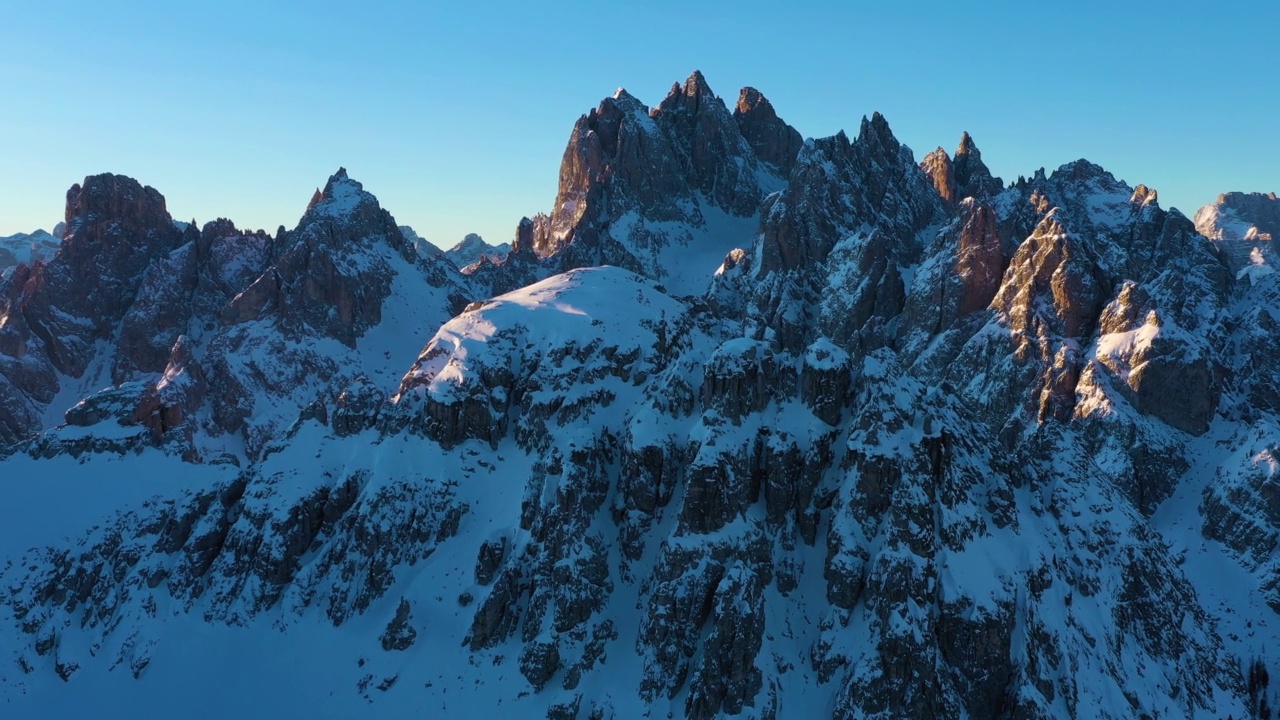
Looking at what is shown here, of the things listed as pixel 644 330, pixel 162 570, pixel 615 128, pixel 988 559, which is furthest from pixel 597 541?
pixel 615 128

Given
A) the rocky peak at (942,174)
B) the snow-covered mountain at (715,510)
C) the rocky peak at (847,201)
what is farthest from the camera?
the rocky peak at (942,174)

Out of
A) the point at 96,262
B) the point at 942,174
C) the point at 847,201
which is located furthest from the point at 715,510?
the point at 96,262

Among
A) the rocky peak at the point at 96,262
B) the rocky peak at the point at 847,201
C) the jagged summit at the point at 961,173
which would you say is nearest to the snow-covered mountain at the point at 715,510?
the rocky peak at the point at 847,201

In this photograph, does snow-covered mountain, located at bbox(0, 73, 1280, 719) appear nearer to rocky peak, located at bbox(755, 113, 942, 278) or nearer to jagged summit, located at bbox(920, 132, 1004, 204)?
rocky peak, located at bbox(755, 113, 942, 278)

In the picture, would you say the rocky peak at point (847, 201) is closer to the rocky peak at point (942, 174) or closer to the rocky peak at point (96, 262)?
Result: the rocky peak at point (942, 174)

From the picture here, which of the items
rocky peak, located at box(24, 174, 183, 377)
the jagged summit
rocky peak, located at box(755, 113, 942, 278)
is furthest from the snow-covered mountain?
the jagged summit

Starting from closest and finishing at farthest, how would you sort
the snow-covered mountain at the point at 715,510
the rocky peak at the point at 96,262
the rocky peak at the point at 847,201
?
1. the snow-covered mountain at the point at 715,510
2. the rocky peak at the point at 847,201
3. the rocky peak at the point at 96,262

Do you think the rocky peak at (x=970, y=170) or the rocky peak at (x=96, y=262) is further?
the rocky peak at (x=970, y=170)

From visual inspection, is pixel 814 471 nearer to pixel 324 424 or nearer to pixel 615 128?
pixel 324 424
